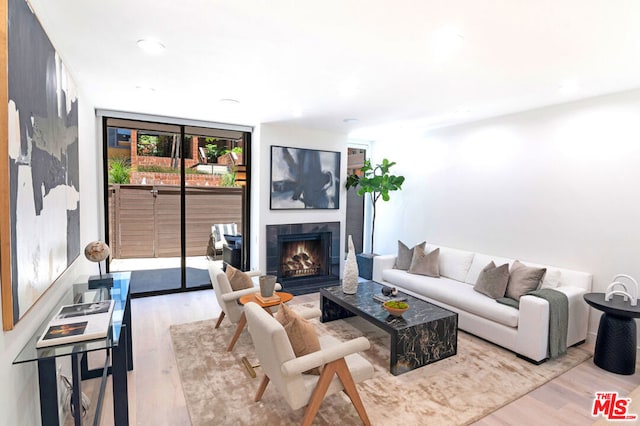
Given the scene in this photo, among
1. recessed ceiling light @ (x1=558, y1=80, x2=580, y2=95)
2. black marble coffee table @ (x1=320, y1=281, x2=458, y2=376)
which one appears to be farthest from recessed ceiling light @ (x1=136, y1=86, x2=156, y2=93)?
recessed ceiling light @ (x1=558, y1=80, x2=580, y2=95)

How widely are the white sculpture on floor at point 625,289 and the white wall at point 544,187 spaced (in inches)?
3.7

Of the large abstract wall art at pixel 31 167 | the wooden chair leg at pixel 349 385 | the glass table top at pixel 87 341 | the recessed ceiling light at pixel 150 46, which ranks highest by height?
the recessed ceiling light at pixel 150 46

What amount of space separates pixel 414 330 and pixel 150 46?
3119mm

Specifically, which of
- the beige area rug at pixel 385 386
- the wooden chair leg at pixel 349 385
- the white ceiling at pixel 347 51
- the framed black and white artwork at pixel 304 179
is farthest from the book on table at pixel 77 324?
the framed black and white artwork at pixel 304 179

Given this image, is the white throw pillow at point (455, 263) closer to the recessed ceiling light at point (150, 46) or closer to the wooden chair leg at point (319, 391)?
the wooden chair leg at point (319, 391)

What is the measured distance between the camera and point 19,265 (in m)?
1.33

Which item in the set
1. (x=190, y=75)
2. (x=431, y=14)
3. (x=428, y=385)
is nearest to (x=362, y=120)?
(x=190, y=75)

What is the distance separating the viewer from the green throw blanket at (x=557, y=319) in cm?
307

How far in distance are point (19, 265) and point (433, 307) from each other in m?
3.26

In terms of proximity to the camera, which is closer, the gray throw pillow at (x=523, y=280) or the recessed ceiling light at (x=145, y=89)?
the recessed ceiling light at (x=145, y=89)

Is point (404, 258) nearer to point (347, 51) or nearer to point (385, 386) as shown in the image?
point (385, 386)

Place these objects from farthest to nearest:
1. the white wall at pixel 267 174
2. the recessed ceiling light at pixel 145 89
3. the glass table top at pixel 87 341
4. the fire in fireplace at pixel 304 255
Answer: the fire in fireplace at pixel 304 255 → the white wall at pixel 267 174 → the recessed ceiling light at pixel 145 89 → the glass table top at pixel 87 341

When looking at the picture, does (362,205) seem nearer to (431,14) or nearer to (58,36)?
(431,14)

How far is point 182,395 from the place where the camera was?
2.54 metres
